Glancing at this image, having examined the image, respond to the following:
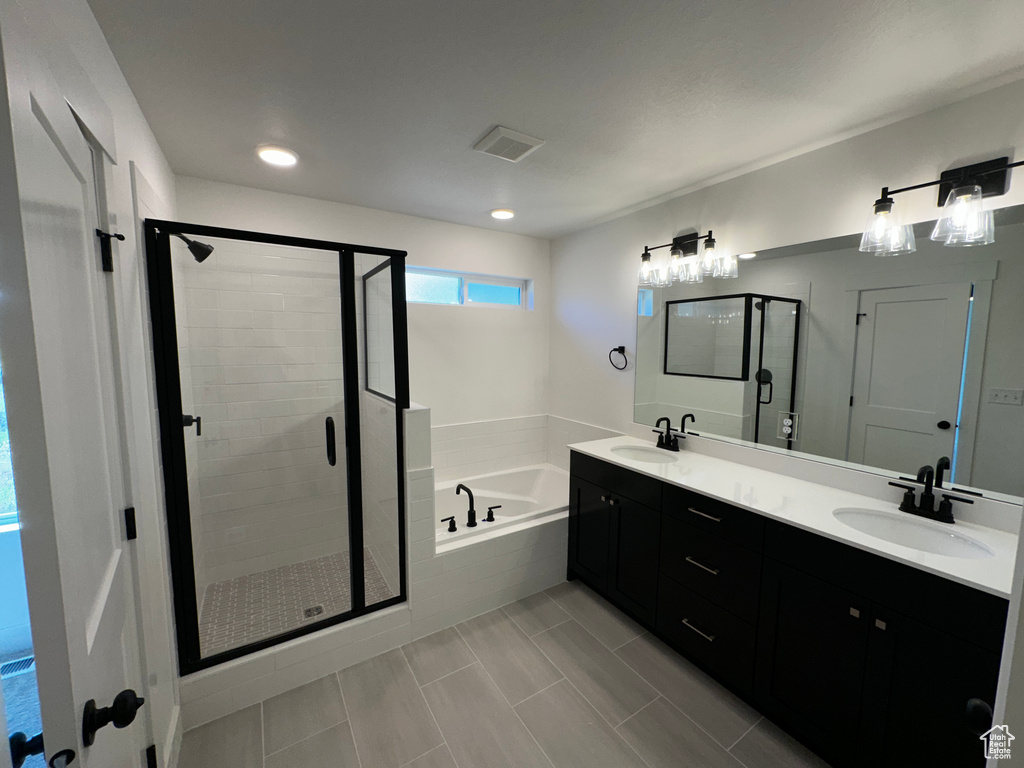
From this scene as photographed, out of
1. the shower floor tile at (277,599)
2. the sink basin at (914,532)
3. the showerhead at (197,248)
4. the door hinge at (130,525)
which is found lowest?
the shower floor tile at (277,599)

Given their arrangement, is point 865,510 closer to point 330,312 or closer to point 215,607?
point 330,312

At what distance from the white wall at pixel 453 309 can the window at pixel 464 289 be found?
0.24 ft

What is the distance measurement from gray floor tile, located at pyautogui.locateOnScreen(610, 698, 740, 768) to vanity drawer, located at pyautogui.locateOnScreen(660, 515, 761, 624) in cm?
49

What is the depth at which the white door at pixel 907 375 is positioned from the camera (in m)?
1.64

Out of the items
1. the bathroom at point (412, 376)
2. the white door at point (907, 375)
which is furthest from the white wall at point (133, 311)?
the white door at point (907, 375)

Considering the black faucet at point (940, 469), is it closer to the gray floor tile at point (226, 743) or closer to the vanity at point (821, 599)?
the vanity at point (821, 599)

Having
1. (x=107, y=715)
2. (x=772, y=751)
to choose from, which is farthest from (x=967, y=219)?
(x=107, y=715)

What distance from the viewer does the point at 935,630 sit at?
126 cm

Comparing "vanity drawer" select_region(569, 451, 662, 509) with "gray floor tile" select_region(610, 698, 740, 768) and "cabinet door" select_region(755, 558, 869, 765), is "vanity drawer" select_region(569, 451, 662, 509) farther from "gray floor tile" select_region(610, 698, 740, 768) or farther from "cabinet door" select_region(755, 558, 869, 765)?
"gray floor tile" select_region(610, 698, 740, 768)

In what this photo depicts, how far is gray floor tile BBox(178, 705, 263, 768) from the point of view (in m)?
1.60

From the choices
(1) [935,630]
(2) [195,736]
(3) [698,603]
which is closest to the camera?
(1) [935,630]

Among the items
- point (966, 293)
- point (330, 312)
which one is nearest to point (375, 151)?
point (330, 312)

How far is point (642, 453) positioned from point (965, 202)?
1847 mm

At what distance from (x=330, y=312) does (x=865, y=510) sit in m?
2.79
